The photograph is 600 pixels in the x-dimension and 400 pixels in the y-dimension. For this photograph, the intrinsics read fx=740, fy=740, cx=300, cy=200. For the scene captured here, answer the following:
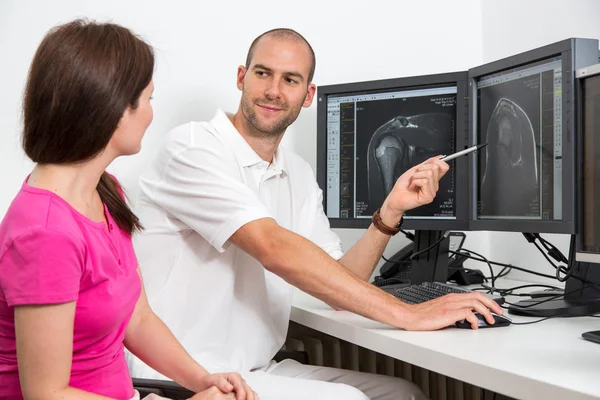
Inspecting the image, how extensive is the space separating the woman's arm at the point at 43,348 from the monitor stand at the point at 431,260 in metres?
1.21

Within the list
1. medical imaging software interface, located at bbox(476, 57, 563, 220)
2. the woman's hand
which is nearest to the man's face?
medical imaging software interface, located at bbox(476, 57, 563, 220)

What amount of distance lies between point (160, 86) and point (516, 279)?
1.32m

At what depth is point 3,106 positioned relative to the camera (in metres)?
2.09

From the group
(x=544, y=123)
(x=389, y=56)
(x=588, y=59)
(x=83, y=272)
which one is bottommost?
(x=83, y=272)

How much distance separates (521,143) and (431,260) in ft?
1.53

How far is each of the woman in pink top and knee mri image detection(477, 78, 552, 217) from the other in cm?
87

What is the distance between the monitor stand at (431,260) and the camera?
2094mm

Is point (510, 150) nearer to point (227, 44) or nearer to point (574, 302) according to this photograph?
point (574, 302)

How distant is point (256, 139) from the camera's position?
6.61 feet

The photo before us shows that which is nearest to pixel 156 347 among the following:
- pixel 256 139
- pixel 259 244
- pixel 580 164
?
pixel 259 244

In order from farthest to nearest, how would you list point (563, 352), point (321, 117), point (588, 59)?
point (321, 117) < point (588, 59) < point (563, 352)

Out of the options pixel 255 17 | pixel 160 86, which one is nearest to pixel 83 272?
pixel 160 86

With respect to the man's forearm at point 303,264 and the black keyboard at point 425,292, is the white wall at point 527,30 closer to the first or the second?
the black keyboard at point 425,292

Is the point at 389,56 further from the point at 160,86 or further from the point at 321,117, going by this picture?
the point at 160,86
